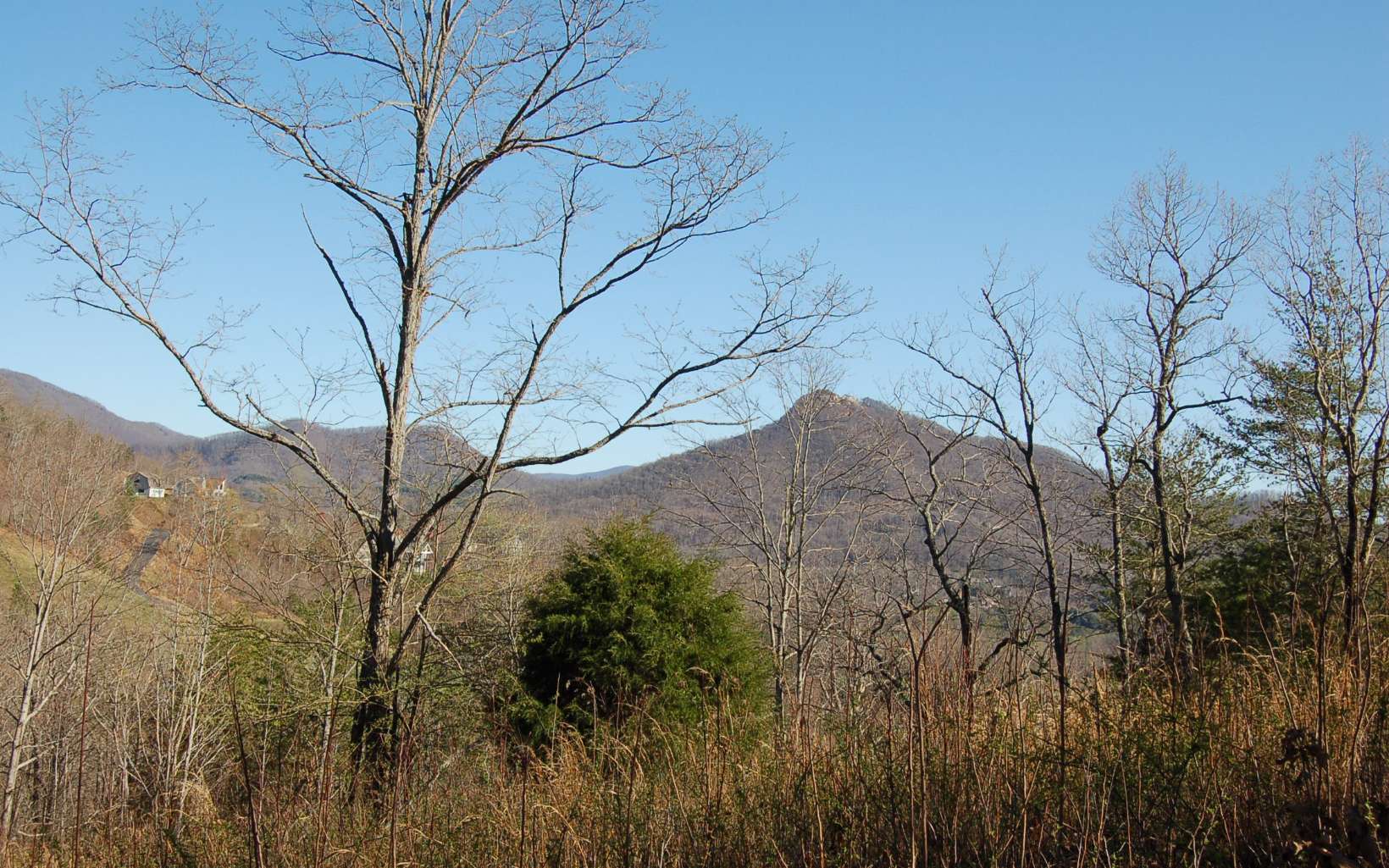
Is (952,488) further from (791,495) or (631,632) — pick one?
(631,632)

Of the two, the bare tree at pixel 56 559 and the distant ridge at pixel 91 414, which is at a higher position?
the distant ridge at pixel 91 414

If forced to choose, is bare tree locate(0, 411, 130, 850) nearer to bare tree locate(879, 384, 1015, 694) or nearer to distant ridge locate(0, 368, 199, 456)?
bare tree locate(879, 384, 1015, 694)

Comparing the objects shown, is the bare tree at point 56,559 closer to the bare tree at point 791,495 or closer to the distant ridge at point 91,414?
the bare tree at point 791,495

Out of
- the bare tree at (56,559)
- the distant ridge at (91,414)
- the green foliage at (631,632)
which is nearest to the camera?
the green foliage at (631,632)

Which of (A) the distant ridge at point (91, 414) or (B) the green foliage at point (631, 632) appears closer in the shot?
(B) the green foliage at point (631, 632)

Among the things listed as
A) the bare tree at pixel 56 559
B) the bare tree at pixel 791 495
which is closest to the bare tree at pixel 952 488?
the bare tree at pixel 791 495

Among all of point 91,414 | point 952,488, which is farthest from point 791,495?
point 91,414

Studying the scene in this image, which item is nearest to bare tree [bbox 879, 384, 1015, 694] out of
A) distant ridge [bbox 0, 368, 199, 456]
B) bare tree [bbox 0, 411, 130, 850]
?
bare tree [bbox 0, 411, 130, 850]

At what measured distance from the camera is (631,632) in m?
10.8

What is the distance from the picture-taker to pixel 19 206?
7.63 meters

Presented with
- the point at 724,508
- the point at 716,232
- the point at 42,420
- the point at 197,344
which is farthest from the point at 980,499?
the point at 42,420

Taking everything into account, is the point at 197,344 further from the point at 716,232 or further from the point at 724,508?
the point at 724,508

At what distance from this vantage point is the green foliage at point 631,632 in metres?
10.5

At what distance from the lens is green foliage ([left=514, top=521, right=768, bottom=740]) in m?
10.5
